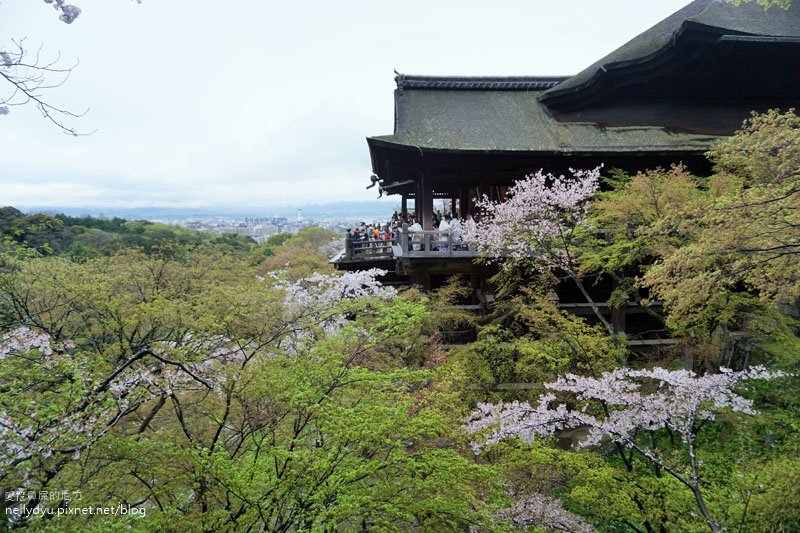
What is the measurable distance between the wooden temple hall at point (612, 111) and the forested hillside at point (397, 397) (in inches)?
84.5

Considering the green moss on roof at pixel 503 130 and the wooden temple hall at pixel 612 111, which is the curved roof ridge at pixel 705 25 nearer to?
the wooden temple hall at pixel 612 111

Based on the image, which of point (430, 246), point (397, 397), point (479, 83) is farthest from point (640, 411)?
point (479, 83)

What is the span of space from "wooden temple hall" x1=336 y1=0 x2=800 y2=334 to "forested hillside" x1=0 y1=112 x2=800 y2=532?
7.04ft

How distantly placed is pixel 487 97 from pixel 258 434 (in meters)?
13.0

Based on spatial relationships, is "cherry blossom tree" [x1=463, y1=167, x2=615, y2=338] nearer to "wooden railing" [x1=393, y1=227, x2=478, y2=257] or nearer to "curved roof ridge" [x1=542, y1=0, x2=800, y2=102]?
"wooden railing" [x1=393, y1=227, x2=478, y2=257]

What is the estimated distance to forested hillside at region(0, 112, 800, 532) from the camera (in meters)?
4.13

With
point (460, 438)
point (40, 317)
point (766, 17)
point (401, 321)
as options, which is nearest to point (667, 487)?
point (460, 438)

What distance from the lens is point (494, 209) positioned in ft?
33.7

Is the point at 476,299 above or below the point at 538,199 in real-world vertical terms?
below

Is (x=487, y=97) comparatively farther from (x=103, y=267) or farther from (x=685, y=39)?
(x=103, y=267)

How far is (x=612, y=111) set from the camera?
13102mm

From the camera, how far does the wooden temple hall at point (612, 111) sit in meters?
11.2

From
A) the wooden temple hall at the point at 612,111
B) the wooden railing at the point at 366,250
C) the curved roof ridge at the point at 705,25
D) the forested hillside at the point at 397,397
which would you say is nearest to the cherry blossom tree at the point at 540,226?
the forested hillside at the point at 397,397

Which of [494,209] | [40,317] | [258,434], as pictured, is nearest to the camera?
[258,434]
